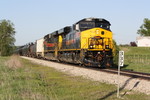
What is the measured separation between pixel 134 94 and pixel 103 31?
1074 centimetres

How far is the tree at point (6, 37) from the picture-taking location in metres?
86.4

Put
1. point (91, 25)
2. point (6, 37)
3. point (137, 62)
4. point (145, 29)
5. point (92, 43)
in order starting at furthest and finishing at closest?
point (145, 29) < point (6, 37) < point (137, 62) < point (91, 25) < point (92, 43)

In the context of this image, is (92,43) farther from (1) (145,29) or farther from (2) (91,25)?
(1) (145,29)

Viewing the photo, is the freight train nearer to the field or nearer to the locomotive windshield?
the locomotive windshield

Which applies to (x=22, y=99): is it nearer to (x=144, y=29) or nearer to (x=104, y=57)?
(x=104, y=57)

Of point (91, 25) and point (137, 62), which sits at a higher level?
point (91, 25)

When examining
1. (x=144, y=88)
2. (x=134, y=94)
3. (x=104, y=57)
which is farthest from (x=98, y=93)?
(x=104, y=57)

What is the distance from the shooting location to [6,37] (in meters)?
90.0

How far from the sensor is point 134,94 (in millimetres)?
8594

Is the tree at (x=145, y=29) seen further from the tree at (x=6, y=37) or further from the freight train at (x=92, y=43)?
the freight train at (x=92, y=43)

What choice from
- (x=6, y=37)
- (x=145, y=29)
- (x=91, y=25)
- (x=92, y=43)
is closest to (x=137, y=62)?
(x=91, y=25)

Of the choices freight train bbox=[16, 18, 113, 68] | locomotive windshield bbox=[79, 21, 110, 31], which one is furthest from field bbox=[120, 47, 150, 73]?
locomotive windshield bbox=[79, 21, 110, 31]

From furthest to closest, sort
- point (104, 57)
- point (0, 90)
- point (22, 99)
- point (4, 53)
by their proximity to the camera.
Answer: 1. point (4, 53)
2. point (104, 57)
3. point (0, 90)
4. point (22, 99)

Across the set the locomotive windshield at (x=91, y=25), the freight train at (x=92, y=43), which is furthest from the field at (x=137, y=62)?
the locomotive windshield at (x=91, y=25)
